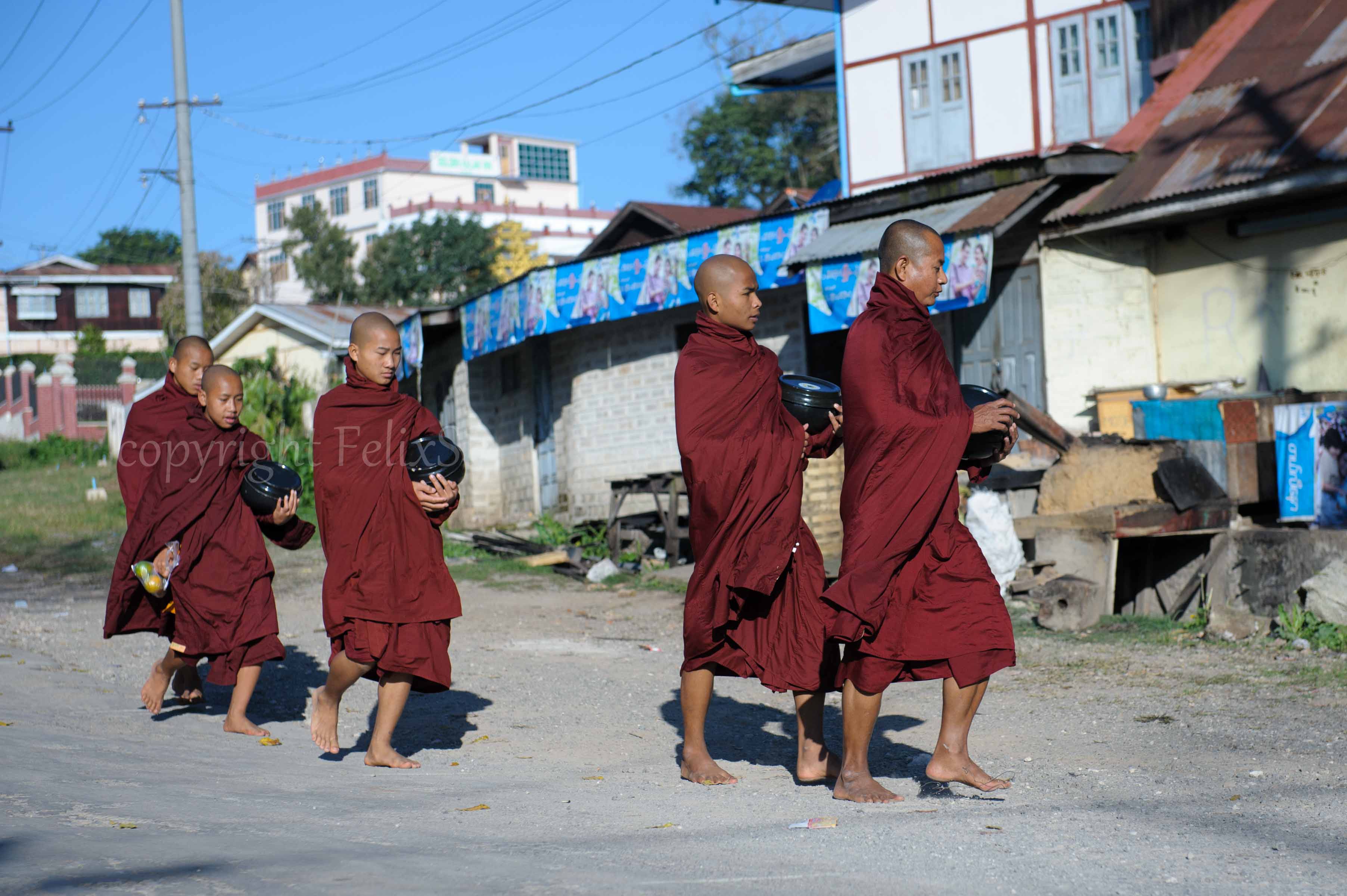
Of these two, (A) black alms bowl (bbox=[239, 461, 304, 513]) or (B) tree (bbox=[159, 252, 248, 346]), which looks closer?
(A) black alms bowl (bbox=[239, 461, 304, 513])

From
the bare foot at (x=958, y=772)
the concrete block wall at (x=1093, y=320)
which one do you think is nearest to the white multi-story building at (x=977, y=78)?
the concrete block wall at (x=1093, y=320)

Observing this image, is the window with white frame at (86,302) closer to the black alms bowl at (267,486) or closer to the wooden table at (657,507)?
the wooden table at (657,507)

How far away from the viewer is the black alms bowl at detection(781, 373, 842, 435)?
4707mm

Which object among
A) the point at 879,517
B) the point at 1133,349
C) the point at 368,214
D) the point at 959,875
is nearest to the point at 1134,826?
the point at 959,875

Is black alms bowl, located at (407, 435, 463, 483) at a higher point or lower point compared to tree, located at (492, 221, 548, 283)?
lower

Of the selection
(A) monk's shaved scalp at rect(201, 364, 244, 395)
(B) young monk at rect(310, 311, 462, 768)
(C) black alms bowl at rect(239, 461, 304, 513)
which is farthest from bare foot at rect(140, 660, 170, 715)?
(B) young monk at rect(310, 311, 462, 768)

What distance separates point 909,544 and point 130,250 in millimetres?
79163

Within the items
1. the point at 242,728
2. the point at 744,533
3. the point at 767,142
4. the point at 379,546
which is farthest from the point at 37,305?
the point at 744,533

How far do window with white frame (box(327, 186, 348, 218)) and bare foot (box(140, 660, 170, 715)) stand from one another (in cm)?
6921

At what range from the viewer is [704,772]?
4.71m

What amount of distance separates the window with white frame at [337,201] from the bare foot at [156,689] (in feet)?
227

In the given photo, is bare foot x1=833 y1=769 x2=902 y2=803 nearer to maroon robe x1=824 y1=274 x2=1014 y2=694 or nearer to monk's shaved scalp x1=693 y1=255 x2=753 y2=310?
maroon robe x1=824 y1=274 x2=1014 y2=694

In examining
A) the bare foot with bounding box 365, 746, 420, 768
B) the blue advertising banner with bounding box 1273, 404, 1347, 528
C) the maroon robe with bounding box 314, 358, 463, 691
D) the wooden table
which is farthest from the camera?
the wooden table

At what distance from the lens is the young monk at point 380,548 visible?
5023 millimetres
